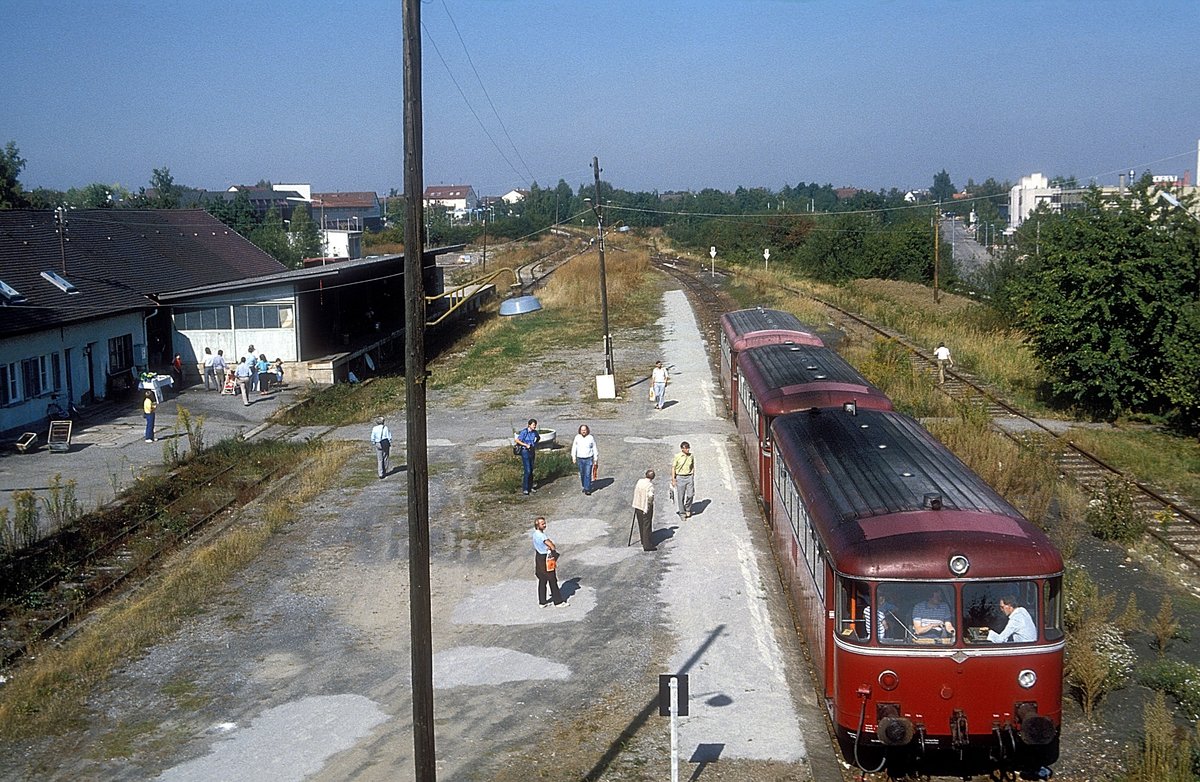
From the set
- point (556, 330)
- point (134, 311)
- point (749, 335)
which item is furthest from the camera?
point (556, 330)

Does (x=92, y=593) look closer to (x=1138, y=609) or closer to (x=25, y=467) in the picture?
(x=25, y=467)

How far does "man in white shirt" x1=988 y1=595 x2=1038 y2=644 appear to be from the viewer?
31.4 ft

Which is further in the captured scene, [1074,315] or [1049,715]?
[1074,315]

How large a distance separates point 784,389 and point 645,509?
288cm

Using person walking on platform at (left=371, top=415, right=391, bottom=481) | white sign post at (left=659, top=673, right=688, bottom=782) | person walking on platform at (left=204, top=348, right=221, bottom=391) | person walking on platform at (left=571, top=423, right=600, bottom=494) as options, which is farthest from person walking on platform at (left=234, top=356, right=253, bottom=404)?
white sign post at (left=659, top=673, right=688, bottom=782)

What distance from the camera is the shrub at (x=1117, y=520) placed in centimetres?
1761

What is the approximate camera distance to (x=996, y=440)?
22.4 meters

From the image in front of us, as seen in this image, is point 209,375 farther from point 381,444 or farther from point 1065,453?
point 1065,453

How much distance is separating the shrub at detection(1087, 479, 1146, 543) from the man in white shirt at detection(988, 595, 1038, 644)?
9160 millimetres

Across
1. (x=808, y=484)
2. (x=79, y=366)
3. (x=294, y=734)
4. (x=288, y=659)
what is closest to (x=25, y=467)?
(x=79, y=366)

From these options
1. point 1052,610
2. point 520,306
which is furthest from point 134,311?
point 1052,610

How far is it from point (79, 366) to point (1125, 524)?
1046 inches

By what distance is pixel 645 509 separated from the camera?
57.9 ft

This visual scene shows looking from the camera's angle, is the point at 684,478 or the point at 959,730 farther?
the point at 684,478
